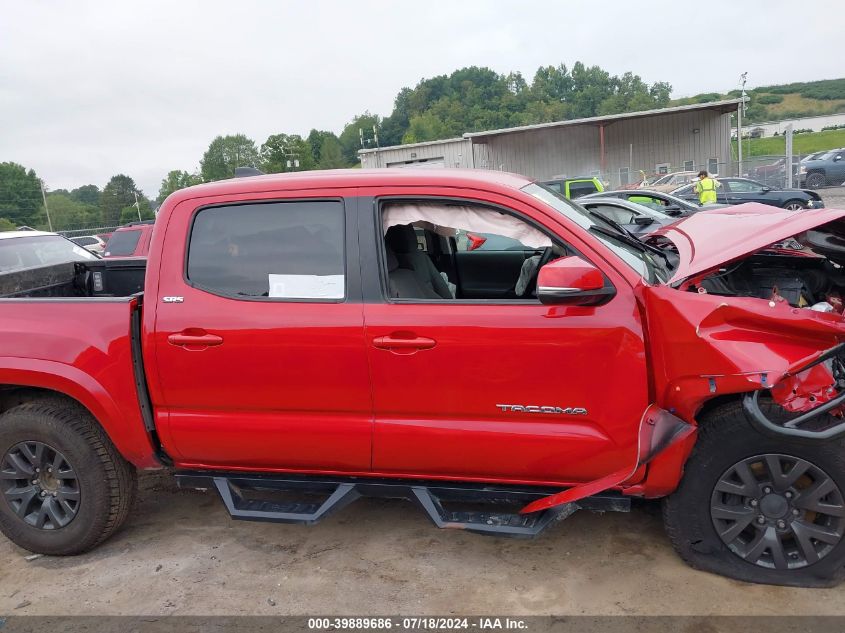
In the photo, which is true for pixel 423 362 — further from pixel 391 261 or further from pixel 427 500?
pixel 427 500

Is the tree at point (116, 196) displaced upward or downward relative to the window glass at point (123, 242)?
upward

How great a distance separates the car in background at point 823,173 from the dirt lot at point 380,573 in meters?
27.2

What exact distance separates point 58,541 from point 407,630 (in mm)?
2112

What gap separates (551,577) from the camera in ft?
10.4

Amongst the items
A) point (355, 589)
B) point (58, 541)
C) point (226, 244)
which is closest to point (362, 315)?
point (226, 244)

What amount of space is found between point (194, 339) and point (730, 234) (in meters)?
2.73

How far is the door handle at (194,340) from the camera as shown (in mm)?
3164

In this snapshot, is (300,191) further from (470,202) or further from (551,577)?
(551,577)

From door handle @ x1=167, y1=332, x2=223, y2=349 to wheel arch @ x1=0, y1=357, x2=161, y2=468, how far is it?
16.7 inches

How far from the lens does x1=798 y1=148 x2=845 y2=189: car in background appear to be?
25875 mm

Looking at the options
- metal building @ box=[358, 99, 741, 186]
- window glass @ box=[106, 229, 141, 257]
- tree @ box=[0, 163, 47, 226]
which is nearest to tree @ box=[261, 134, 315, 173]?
tree @ box=[0, 163, 47, 226]

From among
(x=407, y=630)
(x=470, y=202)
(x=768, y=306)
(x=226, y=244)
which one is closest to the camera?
(x=768, y=306)

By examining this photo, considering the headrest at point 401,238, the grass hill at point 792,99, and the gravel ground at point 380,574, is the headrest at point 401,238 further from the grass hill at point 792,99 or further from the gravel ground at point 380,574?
the grass hill at point 792,99

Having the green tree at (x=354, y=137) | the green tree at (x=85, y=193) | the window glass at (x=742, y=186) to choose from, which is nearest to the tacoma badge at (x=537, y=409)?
the window glass at (x=742, y=186)
